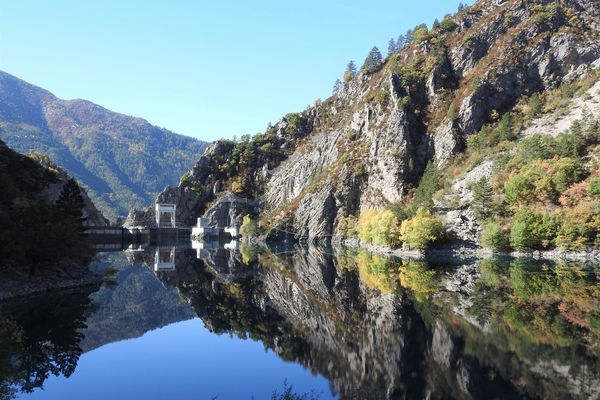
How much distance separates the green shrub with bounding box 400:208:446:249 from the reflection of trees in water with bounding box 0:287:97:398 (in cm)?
5359

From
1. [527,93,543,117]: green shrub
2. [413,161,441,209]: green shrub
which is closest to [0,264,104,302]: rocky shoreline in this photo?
[413,161,441,209]: green shrub

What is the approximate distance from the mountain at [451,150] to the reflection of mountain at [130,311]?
45782 mm

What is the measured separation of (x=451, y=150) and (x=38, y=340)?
323 ft

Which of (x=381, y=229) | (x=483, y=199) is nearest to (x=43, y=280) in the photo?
(x=381, y=229)

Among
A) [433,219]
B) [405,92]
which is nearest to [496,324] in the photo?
[433,219]

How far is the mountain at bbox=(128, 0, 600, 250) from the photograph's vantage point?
242 ft

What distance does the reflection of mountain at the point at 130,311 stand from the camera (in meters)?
28.3

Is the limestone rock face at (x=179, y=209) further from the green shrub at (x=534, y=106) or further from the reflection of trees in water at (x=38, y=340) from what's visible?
the reflection of trees in water at (x=38, y=340)

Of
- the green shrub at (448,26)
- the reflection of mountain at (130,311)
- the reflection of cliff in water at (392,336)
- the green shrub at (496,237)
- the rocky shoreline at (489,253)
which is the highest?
the green shrub at (448,26)

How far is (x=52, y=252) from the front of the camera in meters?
36.8

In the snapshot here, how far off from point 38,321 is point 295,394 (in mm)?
18662

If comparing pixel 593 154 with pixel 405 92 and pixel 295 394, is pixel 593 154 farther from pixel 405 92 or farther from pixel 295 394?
pixel 295 394

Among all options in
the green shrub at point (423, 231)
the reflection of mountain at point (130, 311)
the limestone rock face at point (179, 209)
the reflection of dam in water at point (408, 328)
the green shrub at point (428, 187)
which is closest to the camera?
the reflection of dam in water at point (408, 328)

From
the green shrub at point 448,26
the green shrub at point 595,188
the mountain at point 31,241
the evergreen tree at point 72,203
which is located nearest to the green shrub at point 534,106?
the green shrub at point 595,188
